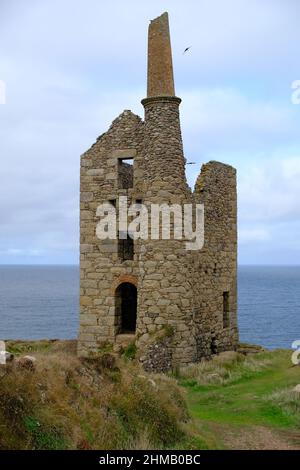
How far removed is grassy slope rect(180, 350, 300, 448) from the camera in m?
11.4

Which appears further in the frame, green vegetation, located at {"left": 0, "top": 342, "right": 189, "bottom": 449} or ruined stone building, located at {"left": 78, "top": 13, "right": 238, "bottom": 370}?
ruined stone building, located at {"left": 78, "top": 13, "right": 238, "bottom": 370}

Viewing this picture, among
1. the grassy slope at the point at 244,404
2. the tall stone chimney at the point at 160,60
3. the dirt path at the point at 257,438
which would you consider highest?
the tall stone chimney at the point at 160,60

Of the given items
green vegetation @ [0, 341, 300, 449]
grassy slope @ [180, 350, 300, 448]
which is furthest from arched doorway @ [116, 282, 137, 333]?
green vegetation @ [0, 341, 300, 449]

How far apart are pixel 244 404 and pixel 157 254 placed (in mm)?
5374

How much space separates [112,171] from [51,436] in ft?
39.5

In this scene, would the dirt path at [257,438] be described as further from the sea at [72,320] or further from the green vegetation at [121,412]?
the sea at [72,320]

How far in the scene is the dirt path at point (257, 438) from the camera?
10391 mm

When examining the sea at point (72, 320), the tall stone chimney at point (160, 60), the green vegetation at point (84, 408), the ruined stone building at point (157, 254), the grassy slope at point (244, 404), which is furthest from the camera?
the sea at point (72, 320)

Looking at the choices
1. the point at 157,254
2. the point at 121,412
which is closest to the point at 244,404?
the point at 121,412

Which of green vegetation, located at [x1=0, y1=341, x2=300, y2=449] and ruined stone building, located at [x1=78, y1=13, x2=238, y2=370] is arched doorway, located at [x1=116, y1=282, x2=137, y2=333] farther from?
green vegetation, located at [x1=0, y1=341, x2=300, y2=449]

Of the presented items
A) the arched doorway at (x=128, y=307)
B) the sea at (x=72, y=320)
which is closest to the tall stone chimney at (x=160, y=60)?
the arched doorway at (x=128, y=307)

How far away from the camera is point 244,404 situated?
13.8 meters

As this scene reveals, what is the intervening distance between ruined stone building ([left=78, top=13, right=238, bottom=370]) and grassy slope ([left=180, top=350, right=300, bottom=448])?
1646 millimetres

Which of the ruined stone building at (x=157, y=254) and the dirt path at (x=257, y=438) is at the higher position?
the ruined stone building at (x=157, y=254)
